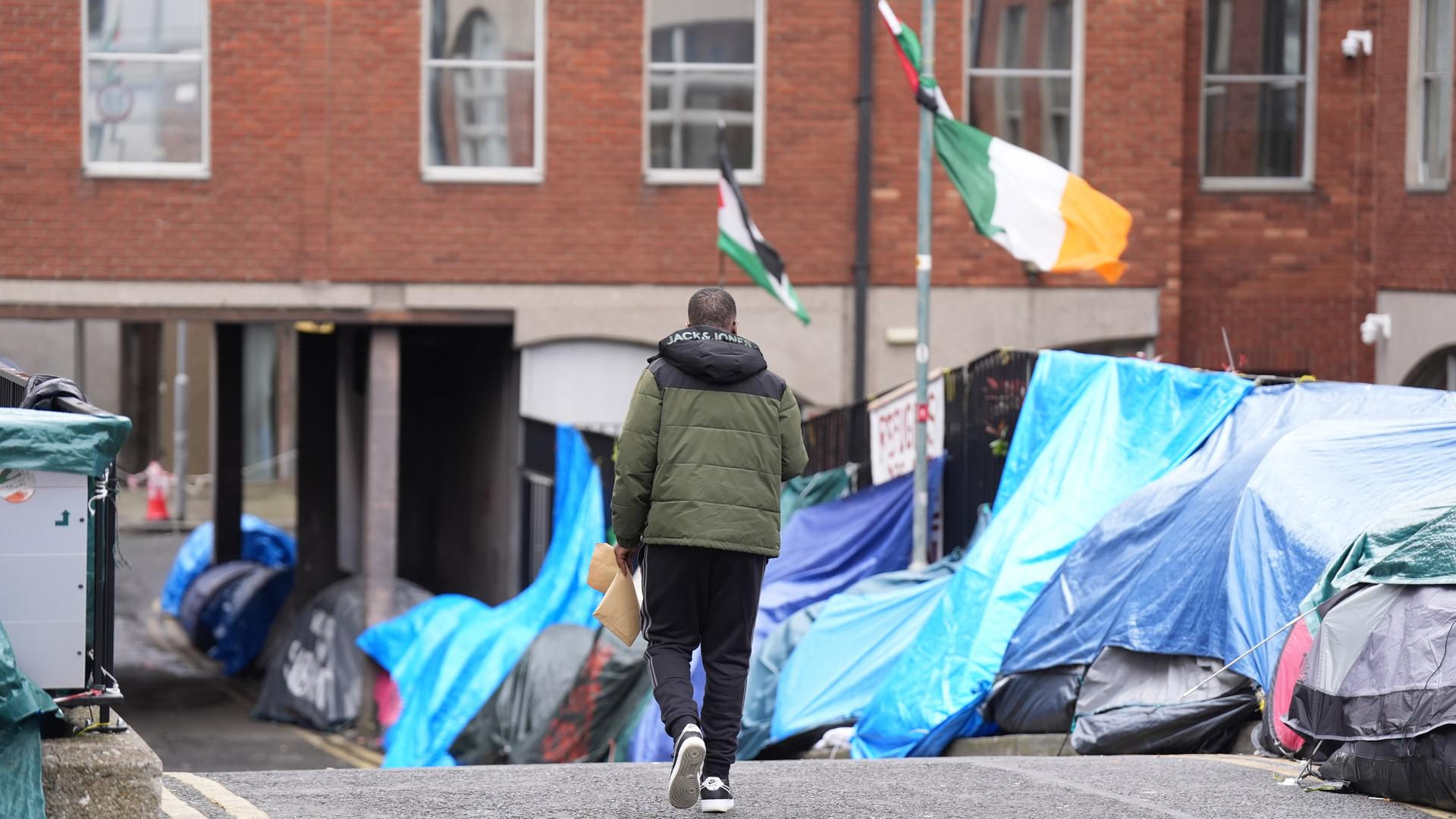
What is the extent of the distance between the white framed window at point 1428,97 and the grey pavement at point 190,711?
32.8 feet

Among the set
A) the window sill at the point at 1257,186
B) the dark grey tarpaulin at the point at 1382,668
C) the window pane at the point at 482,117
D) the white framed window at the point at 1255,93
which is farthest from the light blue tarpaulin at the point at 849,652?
the white framed window at the point at 1255,93

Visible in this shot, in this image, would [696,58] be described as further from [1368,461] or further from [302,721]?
[1368,461]

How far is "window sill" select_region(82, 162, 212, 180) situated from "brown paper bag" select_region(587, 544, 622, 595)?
397 inches

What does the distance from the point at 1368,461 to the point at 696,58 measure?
937 cm

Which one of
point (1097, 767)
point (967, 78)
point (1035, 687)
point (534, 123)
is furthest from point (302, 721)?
point (1097, 767)

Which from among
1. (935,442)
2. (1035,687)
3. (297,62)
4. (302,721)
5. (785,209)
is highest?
(297,62)

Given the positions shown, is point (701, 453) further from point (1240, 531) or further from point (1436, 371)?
point (1436, 371)

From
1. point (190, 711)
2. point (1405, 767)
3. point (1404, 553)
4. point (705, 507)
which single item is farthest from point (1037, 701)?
point (190, 711)

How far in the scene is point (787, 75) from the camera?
52.5 feet

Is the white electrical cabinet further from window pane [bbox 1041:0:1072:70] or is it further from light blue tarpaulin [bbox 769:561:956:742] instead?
window pane [bbox 1041:0:1072:70]

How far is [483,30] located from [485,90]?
51 cm

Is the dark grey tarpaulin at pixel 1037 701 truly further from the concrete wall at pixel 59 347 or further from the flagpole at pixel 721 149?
the concrete wall at pixel 59 347

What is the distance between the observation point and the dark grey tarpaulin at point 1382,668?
6043 millimetres

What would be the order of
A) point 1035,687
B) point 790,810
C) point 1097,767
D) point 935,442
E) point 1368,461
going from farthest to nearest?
point 935,442, point 1035,687, point 1368,461, point 1097,767, point 790,810
